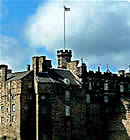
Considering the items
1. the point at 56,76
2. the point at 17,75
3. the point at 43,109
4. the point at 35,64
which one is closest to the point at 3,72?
the point at 17,75

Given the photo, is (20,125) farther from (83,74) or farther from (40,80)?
(83,74)

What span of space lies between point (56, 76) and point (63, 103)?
5041mm

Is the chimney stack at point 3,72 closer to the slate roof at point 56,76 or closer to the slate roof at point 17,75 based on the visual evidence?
the slate roof at point 17,75

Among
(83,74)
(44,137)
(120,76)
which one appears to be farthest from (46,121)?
(120,76)

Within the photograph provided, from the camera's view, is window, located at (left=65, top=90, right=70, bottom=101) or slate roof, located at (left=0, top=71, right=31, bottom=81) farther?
window, located at (left=65, top=90, right=70, bottom=101)

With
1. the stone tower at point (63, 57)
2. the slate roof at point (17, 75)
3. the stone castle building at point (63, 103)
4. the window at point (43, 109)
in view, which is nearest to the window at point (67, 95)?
the stone castle building at point (63, 103)

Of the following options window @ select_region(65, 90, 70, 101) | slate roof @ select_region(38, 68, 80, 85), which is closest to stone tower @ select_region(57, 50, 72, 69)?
slate roof @ select_region(38, 68, 80, 85)

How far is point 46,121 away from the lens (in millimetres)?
68375

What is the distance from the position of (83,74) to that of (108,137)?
481 inches

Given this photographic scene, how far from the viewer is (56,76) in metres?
72.3

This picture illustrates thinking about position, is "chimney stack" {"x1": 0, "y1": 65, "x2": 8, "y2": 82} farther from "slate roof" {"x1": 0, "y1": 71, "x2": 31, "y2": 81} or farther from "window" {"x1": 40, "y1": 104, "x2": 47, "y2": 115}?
"window" {"x1": 40, "y1": 104, "x2": 47, "y2": 115}

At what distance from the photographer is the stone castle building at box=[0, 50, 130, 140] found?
68312 millimetres

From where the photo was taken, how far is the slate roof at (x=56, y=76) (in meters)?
69.4

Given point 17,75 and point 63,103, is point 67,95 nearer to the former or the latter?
point 63,103
